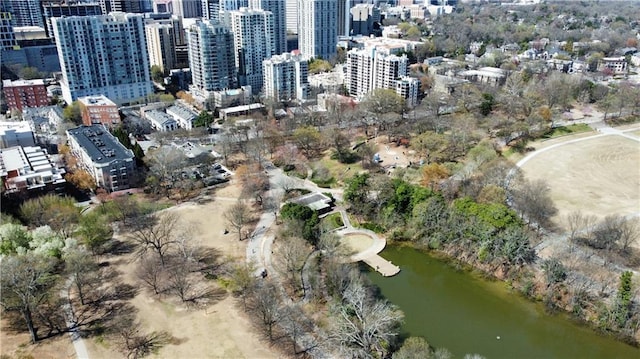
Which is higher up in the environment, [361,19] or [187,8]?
[187,8]

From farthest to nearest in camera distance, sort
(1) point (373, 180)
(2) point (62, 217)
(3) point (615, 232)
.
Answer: (1) point (373, 180) → (2) point (62, 217) → (3) point (615, 232)

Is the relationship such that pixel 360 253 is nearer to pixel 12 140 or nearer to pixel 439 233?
pixel 439 233

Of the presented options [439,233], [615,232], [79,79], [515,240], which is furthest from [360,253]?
[79,79]

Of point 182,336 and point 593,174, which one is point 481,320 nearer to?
point 182,336

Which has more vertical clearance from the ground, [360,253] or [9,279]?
[9,279]

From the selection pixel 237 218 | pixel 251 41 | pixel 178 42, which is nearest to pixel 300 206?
pixel 237 218

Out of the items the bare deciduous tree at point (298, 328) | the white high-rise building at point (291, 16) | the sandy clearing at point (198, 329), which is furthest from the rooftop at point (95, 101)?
the white high-rise building at point (291, 16)

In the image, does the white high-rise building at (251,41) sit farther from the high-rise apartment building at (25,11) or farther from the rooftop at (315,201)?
the high-rise apartment building at (25,11)
